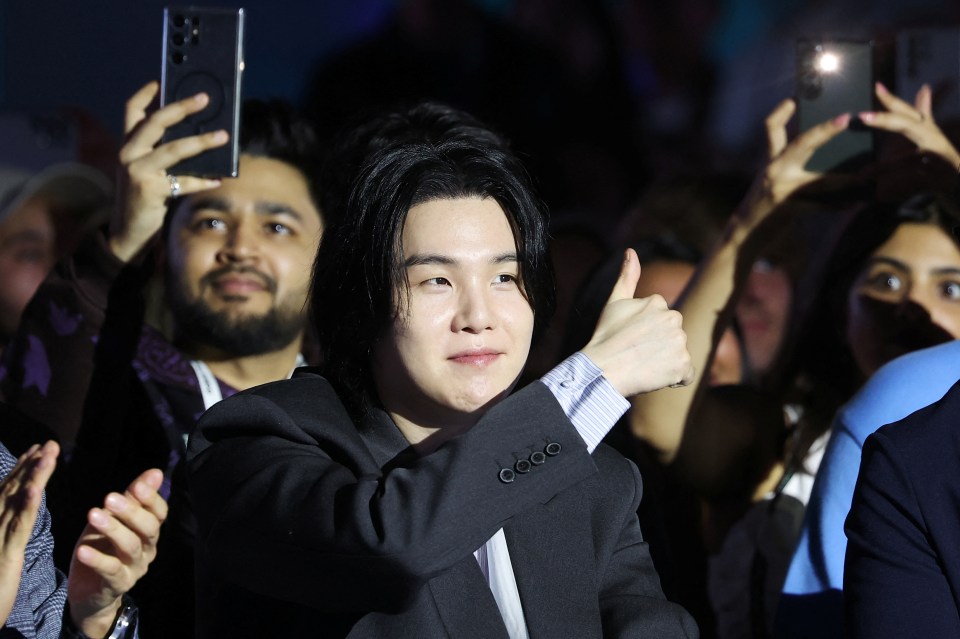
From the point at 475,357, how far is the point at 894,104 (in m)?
1.18

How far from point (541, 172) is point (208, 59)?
147cm

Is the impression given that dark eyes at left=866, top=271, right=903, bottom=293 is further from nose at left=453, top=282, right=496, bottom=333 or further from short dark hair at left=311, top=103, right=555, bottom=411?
nose at left=453, top=282, right=496, bottom=333

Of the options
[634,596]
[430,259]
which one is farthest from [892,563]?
[430,259]

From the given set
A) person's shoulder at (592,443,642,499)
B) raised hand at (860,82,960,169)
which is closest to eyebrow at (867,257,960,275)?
raised hand at (860,82,960,169)

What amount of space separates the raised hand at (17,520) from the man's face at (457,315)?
1.48 ft

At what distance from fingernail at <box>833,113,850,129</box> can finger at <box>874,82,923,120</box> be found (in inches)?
2.9

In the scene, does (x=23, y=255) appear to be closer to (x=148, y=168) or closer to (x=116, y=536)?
(x=148, y=168)

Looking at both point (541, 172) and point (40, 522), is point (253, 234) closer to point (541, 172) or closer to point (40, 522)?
point (40, 522)

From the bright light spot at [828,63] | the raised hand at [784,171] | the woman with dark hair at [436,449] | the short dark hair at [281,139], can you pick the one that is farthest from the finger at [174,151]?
the bright light spot at [828,63]

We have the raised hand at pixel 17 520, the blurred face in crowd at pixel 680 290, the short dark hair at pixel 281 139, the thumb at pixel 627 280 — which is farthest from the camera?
the blurred face in crowd at pixel 680 290

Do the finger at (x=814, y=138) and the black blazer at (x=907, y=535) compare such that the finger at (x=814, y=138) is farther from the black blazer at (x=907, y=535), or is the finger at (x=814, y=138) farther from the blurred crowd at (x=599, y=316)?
the black blazer at (x=907, y=535)

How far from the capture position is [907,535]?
57.7 inches

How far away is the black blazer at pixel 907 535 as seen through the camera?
1431mm

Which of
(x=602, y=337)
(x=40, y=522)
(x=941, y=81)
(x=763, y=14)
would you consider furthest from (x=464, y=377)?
(x=763, y=14)
